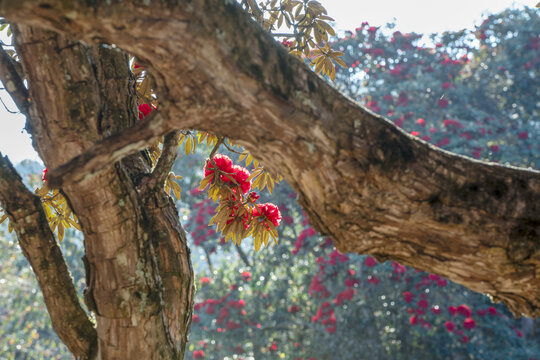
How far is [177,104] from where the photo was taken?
0.94m

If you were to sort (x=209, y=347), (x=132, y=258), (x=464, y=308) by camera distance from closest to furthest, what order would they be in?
1. (x=132, y=258)
2. (x=464, y=308)
3. (x=209, y=347)

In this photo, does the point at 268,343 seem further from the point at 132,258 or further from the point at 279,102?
the point at 279,102

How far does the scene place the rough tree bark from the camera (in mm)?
885

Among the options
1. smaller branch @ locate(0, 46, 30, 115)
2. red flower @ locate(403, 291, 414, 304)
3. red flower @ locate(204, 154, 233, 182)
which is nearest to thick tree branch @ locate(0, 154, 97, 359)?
smaller branch @ locate(0, 46, 30, 115)

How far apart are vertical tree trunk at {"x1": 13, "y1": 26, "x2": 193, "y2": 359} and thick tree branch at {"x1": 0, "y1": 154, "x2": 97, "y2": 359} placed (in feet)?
0.31

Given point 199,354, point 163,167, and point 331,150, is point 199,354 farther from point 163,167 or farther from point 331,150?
point 331,150

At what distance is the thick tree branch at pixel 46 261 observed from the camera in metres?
1.31

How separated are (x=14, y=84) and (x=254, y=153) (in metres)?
0.69

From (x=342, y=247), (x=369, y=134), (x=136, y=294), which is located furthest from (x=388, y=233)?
(x=136, y=294)

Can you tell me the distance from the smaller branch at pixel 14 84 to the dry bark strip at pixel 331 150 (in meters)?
0.47

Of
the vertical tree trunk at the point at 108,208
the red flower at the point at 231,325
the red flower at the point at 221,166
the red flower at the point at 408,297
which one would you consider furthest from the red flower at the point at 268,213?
the red flower at the point at 231,325

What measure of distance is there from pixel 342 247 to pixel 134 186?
57 centimetres

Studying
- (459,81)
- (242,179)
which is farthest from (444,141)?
(242,179)

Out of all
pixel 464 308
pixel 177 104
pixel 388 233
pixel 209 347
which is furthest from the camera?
pixel 209 347
